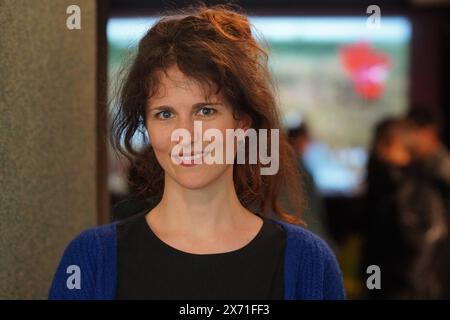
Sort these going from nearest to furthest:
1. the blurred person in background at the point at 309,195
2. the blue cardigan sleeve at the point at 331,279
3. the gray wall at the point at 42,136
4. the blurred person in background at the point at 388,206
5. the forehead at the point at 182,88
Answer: the forehead at the point at 182,88 < the blue cardigan sleeve at the point at 331,279 < the gray wall at the point at 42,136 < the blurred person in background at the point at 309,195 < the blurred person in background at the point at 388,206

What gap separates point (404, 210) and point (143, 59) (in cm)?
234

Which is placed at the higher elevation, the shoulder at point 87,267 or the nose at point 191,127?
the nose at point 191,127

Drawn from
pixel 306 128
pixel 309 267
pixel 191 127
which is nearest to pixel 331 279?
pixel 309 267

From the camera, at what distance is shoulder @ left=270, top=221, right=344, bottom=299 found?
1207mm

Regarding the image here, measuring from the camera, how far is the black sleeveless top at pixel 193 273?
119 centimetres

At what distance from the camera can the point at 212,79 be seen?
1157 mm

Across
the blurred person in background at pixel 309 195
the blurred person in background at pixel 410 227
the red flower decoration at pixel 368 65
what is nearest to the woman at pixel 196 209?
the blurred person in background at pixel 309 195

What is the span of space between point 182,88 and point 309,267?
34 cm

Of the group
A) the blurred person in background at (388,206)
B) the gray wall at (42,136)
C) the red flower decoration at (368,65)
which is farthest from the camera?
the red flower decoration at (368,65)

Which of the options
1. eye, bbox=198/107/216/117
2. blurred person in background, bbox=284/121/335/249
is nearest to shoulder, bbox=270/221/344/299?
blurred person in background, bbox=284/121/335/249

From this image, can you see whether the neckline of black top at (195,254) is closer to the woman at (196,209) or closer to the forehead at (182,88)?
the woman at (196,209)

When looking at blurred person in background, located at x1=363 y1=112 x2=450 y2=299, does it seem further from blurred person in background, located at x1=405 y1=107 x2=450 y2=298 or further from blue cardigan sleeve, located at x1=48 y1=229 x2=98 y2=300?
blue cardigan sleeve, located at x1=48 y1=229 x2=98 y2=300

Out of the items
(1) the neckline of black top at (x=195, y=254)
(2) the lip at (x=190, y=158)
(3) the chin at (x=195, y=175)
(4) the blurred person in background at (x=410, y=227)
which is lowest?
(4) the blurred person in background at (x=410, y=227)
